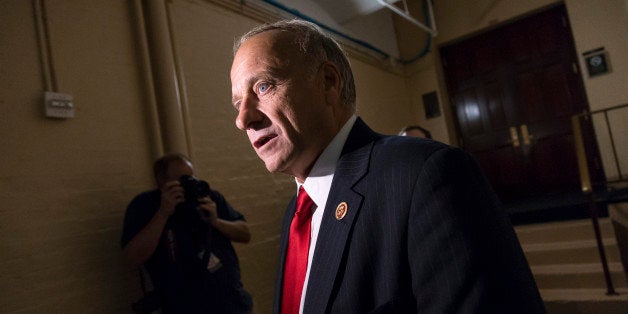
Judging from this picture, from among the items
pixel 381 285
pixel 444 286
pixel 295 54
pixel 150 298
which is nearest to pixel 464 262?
pixel 444 286

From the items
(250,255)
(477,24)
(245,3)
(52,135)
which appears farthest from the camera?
(477,24)

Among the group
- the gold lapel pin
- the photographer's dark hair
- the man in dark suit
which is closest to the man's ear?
the man in dark suit

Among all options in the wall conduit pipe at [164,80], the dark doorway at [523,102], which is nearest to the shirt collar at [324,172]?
the wall conduit pipe at [164,80]

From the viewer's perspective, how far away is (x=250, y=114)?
0.91 metres

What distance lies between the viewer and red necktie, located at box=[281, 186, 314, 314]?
32.5 inches

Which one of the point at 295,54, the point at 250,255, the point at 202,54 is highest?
the point at 202,54

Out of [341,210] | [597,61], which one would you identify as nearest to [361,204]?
[341,210]

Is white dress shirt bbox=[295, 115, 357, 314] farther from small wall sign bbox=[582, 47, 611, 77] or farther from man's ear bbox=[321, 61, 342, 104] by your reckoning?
small wall sign bbox=[582, 47, 611, 77]

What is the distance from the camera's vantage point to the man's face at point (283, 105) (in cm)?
86

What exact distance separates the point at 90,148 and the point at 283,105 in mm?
1674

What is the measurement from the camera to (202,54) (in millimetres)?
2879

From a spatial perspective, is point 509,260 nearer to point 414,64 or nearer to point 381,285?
point 381,285

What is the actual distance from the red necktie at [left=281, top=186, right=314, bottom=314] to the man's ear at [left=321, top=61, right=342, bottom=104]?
0.79 ft

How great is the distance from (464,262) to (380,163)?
254 mm
